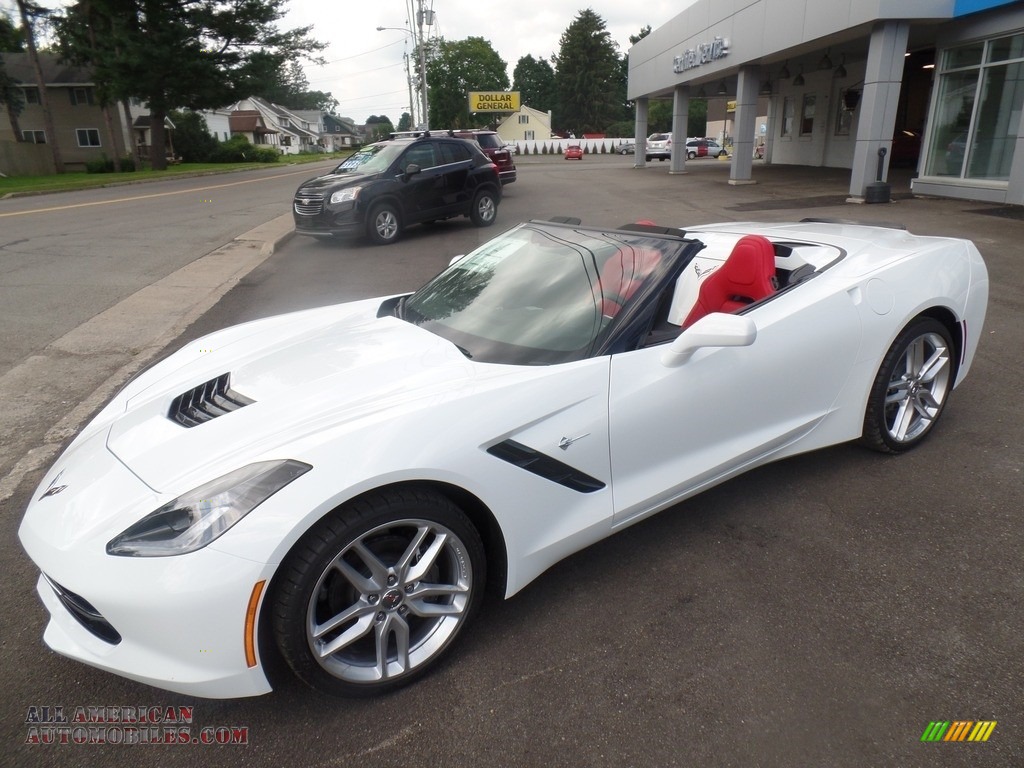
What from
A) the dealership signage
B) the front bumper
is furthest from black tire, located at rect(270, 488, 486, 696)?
the dealership signage

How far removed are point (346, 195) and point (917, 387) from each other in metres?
9.62

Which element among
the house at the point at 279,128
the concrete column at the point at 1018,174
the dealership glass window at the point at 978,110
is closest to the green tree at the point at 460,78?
the house at the point at 279,128

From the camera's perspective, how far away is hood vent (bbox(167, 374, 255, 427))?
2455mm

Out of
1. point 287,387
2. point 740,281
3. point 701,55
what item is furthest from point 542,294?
point 701,55

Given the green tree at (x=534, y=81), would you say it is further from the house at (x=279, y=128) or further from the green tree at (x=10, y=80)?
the green tree at (x=10, y=80)

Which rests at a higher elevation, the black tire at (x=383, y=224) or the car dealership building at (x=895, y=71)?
the car dealership building at (x=895, y=71)

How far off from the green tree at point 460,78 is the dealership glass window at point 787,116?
65.1 metres

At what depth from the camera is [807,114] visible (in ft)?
94.1

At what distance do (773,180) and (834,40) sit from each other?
596cm

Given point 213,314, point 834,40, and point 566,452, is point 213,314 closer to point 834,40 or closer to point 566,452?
point 566,452

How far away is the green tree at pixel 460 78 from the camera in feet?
305

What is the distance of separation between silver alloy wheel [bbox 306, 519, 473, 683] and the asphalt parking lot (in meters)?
0.13

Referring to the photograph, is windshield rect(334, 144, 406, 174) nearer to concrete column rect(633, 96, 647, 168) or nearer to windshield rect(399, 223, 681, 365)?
windshield rect(399, 223, 681, 365)

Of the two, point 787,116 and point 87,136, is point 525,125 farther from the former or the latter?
point 787,116
